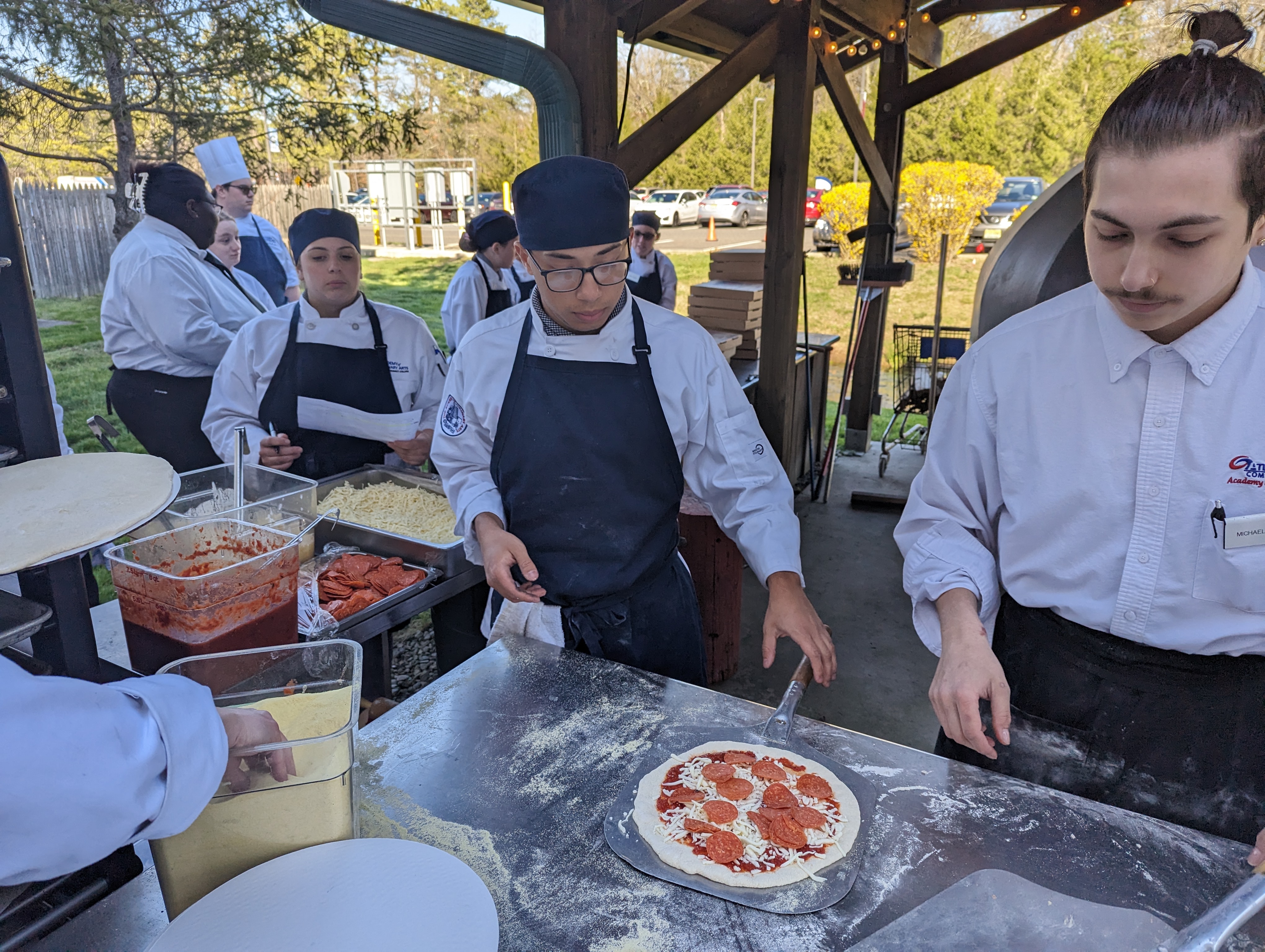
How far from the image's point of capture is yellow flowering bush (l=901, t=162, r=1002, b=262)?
15.4 meters

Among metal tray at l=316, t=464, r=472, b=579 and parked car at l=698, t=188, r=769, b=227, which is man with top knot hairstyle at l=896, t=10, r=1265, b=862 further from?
parked car at l=698, t=188, r=769, b=227

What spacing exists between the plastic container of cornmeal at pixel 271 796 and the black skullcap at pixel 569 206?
106 centimetres

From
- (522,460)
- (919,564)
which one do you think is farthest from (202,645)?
(919,564)

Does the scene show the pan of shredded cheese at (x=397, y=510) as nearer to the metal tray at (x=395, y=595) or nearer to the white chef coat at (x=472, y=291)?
the metal tray at (x=395, y=595)

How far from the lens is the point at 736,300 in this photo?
5.92 metres

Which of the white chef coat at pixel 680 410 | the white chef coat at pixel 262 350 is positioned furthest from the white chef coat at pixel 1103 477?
the white chef coat at pixel 262 350

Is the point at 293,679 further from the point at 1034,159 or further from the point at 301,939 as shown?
the point at 1034,159

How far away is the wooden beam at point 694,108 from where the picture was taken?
3348mm

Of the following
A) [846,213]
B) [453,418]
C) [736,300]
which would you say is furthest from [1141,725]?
[846,213]

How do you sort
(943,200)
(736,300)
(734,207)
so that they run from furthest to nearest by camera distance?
(734,207) < (943,200) < (736,300)

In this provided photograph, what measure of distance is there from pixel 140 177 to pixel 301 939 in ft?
16.1

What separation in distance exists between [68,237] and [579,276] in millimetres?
10600

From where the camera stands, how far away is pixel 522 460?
1.99 metres

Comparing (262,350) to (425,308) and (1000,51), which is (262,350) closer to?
(1000,51)
